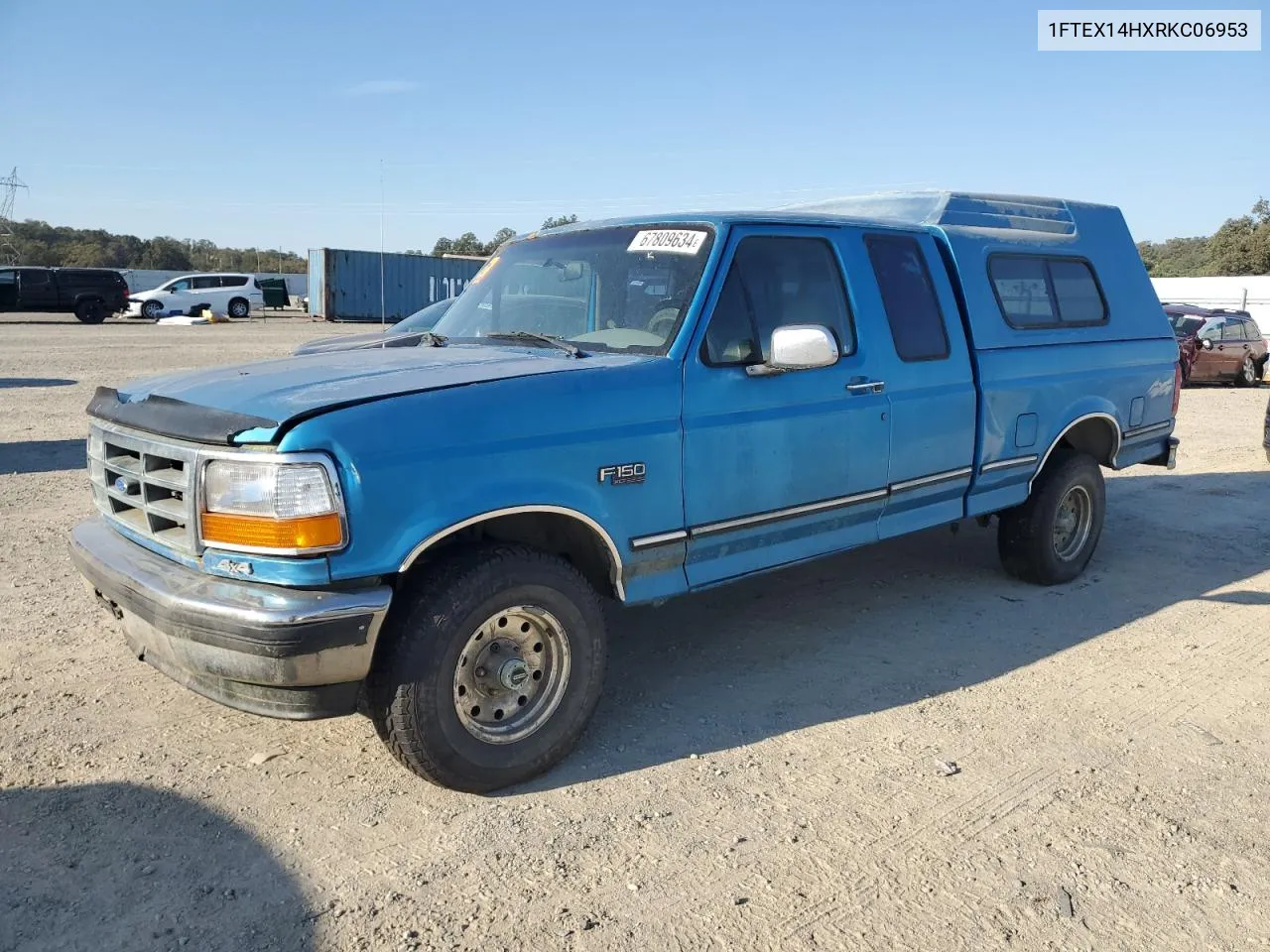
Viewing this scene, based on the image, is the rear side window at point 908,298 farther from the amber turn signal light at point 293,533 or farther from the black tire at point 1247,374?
the black tire at point 1247,374

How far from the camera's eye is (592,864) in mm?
3039

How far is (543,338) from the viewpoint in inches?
164

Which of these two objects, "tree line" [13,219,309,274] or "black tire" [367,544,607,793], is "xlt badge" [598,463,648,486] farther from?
"tree line" [13,219,309,274]

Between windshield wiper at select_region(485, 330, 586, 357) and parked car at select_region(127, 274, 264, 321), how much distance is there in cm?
3590

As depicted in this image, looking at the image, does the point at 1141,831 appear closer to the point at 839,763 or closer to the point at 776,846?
the point at 839,763

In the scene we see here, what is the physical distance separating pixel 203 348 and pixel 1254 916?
81.1 ft

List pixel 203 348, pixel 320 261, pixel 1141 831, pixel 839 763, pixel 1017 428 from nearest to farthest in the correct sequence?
pixel 1141 831
pixel 839 763
pixel 1017 428
pixel 203 348
pixel 320 261

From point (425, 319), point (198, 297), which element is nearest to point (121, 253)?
point (198, 297)

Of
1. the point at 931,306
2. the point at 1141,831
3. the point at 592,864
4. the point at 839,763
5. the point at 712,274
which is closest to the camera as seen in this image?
the point at 592,864

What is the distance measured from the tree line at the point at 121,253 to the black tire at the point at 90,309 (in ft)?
122

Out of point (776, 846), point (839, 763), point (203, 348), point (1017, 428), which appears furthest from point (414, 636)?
point (203, 348)

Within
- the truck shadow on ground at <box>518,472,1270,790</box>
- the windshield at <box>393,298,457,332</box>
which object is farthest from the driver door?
the windshield at <box>393,298,457,332</box>

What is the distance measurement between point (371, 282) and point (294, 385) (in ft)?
125

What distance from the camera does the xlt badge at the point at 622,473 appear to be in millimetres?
3560
